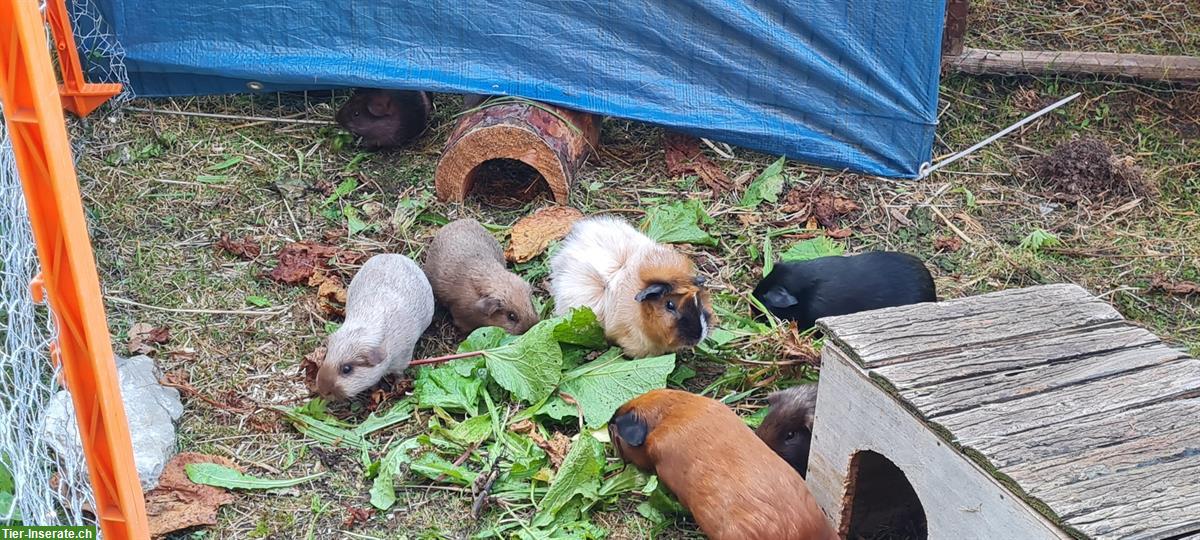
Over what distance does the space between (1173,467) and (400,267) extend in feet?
9.78

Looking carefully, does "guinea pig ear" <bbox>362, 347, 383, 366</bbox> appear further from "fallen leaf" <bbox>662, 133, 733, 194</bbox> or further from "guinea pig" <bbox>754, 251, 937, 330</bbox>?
"fallen leaf" <bbox>662, 133, 733, 194</bbox>

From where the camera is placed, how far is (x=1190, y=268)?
5285 mm

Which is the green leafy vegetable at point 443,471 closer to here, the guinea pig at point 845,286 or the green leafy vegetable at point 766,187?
the guinea pig at point 845,286

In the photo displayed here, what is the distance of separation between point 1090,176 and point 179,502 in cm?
483

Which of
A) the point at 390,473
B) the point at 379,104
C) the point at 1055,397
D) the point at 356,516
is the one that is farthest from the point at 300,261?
the point at 1055,397

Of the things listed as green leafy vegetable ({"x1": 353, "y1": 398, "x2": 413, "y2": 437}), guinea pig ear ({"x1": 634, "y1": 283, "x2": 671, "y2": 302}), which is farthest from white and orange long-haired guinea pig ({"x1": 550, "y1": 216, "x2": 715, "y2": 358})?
green leafy vegetable ({"x1": 353, "y1": 398, "x2": 413, "y2": 437})

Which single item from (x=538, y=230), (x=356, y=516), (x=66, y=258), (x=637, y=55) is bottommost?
(x=356, y=516)

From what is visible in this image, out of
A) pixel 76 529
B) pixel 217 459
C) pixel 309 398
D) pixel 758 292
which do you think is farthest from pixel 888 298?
pixel 76 529

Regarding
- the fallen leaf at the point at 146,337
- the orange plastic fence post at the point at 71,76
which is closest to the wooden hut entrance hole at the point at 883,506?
the fallen leaf at the point at 146,337

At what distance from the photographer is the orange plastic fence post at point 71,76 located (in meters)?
5.12

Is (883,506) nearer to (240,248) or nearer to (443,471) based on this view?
(443,471)

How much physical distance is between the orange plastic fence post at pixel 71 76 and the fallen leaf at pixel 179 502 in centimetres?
250

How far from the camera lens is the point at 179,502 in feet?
11.7

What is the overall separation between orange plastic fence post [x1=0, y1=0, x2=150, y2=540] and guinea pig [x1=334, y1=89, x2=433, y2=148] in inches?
128
